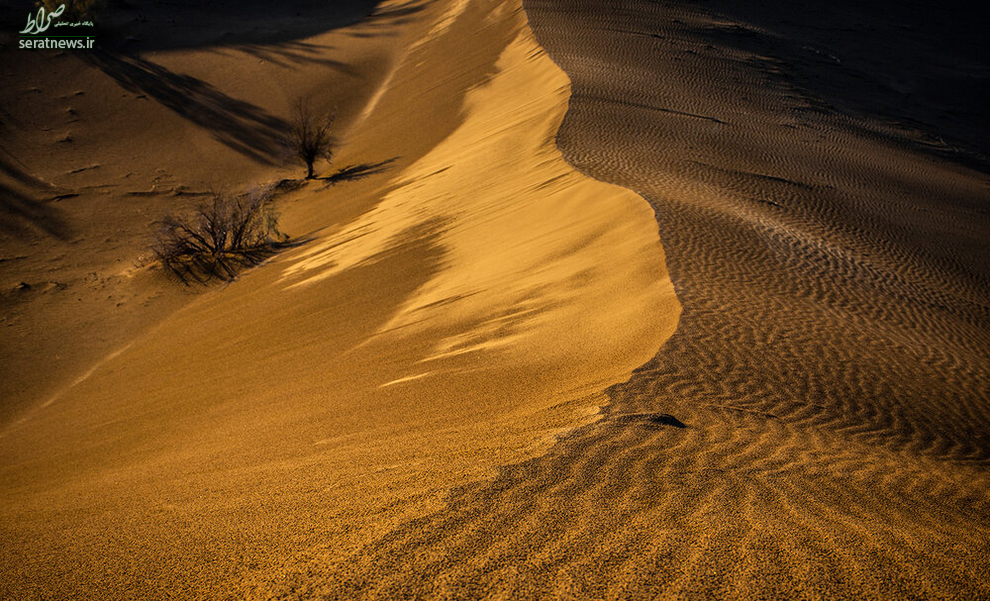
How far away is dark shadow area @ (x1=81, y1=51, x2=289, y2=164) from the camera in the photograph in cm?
1594

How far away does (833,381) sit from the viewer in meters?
4.44

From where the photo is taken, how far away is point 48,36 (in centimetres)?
2159

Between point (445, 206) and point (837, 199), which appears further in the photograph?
point (837, 199)

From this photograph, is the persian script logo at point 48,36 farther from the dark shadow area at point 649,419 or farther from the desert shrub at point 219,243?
the dark shadow area at point 649,419

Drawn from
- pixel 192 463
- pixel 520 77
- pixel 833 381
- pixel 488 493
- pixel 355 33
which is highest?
pixel 355 33

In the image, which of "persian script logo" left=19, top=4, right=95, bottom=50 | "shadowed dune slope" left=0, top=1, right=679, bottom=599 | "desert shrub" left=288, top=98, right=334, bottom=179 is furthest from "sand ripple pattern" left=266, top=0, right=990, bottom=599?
"persian script logo" left=19, top=4, right=95, bottom=50

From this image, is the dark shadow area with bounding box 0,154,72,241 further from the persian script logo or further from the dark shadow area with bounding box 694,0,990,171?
the dark shadow area with bounding box 694,0,990,171

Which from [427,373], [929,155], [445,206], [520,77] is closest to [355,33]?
[520,77]

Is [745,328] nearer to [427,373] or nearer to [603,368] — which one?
[603,368]

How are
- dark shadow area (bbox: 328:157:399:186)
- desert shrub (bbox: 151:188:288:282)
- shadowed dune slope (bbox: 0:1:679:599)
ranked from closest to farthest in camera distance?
shadowed dune slope (bbox: 0:1:679:599), desert shrub (bbox: 151:188:288:282), dark shadow area (bbox: 328:157:399:186)

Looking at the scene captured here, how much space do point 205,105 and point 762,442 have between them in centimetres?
1888

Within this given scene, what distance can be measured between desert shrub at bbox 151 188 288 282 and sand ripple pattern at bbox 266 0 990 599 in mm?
5319

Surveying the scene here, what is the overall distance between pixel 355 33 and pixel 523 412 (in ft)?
84.8

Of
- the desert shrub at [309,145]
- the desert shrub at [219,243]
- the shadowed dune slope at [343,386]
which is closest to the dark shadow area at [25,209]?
the desert shrub at [219,243]
